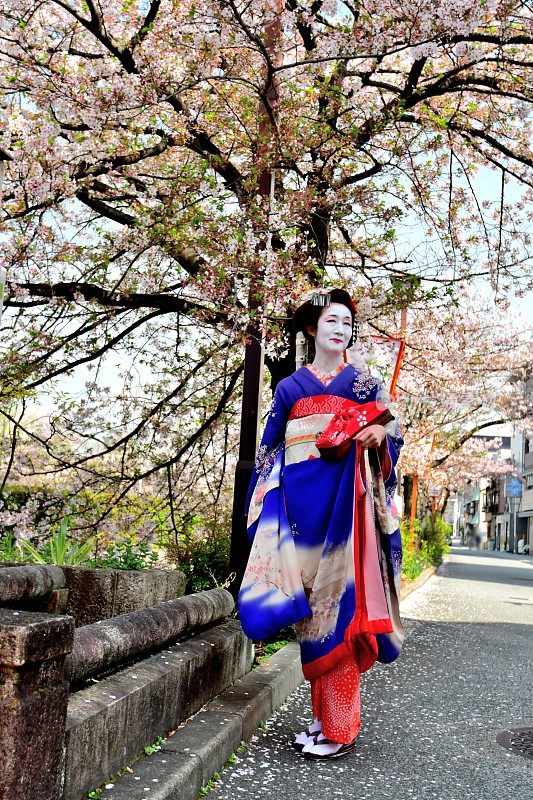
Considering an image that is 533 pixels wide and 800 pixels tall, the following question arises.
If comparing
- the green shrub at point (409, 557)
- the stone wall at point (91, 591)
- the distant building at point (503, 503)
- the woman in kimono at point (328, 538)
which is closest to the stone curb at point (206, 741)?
the woman in kimono at point (328, 538)

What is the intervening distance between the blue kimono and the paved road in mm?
476

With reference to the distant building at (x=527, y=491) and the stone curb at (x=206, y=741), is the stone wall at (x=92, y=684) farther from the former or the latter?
the distant building at (x=527, y=491)

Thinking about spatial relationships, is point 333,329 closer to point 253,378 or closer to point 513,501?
point 253,378

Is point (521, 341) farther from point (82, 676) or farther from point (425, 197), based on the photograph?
point (82, 676)

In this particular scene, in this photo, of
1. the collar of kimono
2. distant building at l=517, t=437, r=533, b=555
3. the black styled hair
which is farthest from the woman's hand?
distant building at l=517, t=437, r=533, b=555

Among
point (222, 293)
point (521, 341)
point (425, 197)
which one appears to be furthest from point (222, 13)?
point (521, 341)

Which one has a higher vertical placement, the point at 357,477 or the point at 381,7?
the point at 381,7

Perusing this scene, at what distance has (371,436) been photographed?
13.1ft

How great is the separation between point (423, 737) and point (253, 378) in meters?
2.69

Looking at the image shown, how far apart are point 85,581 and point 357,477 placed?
59.8 inches

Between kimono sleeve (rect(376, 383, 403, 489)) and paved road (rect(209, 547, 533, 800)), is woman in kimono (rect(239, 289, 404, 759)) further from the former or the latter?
paved road (rect(209, 547, 533, 800))

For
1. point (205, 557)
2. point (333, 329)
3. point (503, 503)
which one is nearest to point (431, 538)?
point (205, 557)

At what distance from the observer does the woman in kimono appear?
3.83 metres

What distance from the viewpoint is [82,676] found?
275cm
